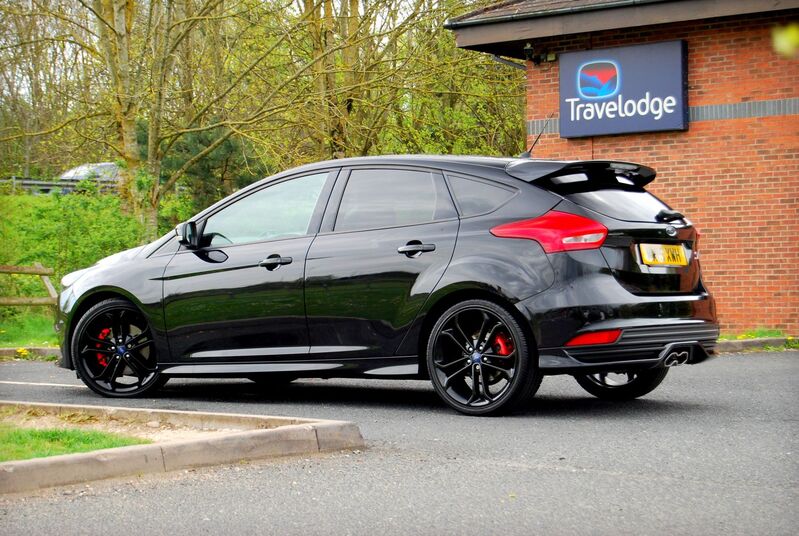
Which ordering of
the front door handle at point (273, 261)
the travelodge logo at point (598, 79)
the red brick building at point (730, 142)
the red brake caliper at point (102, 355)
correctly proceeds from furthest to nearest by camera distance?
1. the travelodge logo at point (598, 79)
2. the red brick building at point (730, 142)
3. the red brake caliper at point (102, 355)
4. the front door handle at point (273, 261)

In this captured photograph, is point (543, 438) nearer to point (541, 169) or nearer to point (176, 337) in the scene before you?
point (541, 169)

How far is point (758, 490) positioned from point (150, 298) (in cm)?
496

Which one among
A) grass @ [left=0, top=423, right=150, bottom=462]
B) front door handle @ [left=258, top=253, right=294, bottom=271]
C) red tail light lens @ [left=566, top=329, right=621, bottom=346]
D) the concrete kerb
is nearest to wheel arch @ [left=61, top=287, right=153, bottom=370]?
front door handle @ [left=258, top=253, right=294, bottom=271]

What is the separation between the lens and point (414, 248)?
737cm

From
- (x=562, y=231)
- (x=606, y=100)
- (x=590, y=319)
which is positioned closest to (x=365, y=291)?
(x=562, y=231)

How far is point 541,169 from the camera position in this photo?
7176mm

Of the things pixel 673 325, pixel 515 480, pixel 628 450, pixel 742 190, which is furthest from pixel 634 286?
pixel 742 190

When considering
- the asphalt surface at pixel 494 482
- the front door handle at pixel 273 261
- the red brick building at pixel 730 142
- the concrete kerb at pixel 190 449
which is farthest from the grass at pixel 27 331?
the concrete kerb at pixel 190 449

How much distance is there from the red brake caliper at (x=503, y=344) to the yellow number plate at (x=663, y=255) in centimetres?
99

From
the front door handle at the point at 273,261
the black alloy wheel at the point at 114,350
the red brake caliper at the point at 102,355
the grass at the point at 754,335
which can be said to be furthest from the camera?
the grass at the point at 754,335

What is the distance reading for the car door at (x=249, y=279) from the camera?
25.8 feet

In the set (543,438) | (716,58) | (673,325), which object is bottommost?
(543,438)

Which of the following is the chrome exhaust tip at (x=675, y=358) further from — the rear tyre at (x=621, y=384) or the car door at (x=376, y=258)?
the car door at (x=376, y=258)

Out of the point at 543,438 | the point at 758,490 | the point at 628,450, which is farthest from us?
the point at 543,438
